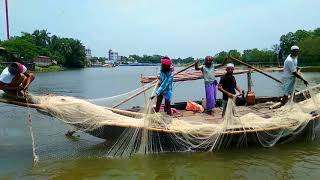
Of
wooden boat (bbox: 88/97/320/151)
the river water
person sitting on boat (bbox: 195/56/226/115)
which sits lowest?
the river water

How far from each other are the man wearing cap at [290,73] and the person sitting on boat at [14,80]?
253 inches

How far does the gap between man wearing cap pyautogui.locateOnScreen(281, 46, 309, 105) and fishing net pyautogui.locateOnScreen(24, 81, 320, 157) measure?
808 mm

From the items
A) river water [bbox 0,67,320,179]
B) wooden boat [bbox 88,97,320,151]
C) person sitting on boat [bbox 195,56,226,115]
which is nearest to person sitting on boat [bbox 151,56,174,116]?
wooden boat [bbox 88,97,320,151]

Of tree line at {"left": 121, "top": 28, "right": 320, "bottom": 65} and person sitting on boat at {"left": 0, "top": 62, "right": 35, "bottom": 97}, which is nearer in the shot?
person sitting on boat at {"left": 0, "top": 62, "right": 35, "bottom": 97}

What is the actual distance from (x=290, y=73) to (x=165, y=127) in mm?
3911

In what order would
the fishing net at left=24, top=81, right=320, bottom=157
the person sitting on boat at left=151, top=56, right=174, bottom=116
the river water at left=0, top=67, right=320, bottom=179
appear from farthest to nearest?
the person sitting on boat at left=151, top=56, right=174, bottom=116, the fishing net at left=24, top=81, right=320, bottom=157, the river water at left=0, top=67, right=320, bottom=179

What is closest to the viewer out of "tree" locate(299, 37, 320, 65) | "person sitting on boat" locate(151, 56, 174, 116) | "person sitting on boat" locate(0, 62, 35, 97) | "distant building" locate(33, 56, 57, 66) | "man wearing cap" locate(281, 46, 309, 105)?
"person sitting on boat" locate(0, 62, 35, 97)

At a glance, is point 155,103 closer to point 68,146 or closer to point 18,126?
point 68,146

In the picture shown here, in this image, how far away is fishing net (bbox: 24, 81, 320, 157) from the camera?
30.6ft

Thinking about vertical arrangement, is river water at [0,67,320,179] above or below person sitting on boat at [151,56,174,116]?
below

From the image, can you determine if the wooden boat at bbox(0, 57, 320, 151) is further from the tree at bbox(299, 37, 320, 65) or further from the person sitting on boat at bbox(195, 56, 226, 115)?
the tree at bbox(299, 37, 320, 65)

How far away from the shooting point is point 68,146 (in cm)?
1099

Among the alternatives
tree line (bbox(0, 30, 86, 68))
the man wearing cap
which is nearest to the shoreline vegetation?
tree line (bbox(0, 30, 86, 68))

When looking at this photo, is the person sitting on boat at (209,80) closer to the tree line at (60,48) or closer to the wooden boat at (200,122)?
the wooden boat at (200,122)
